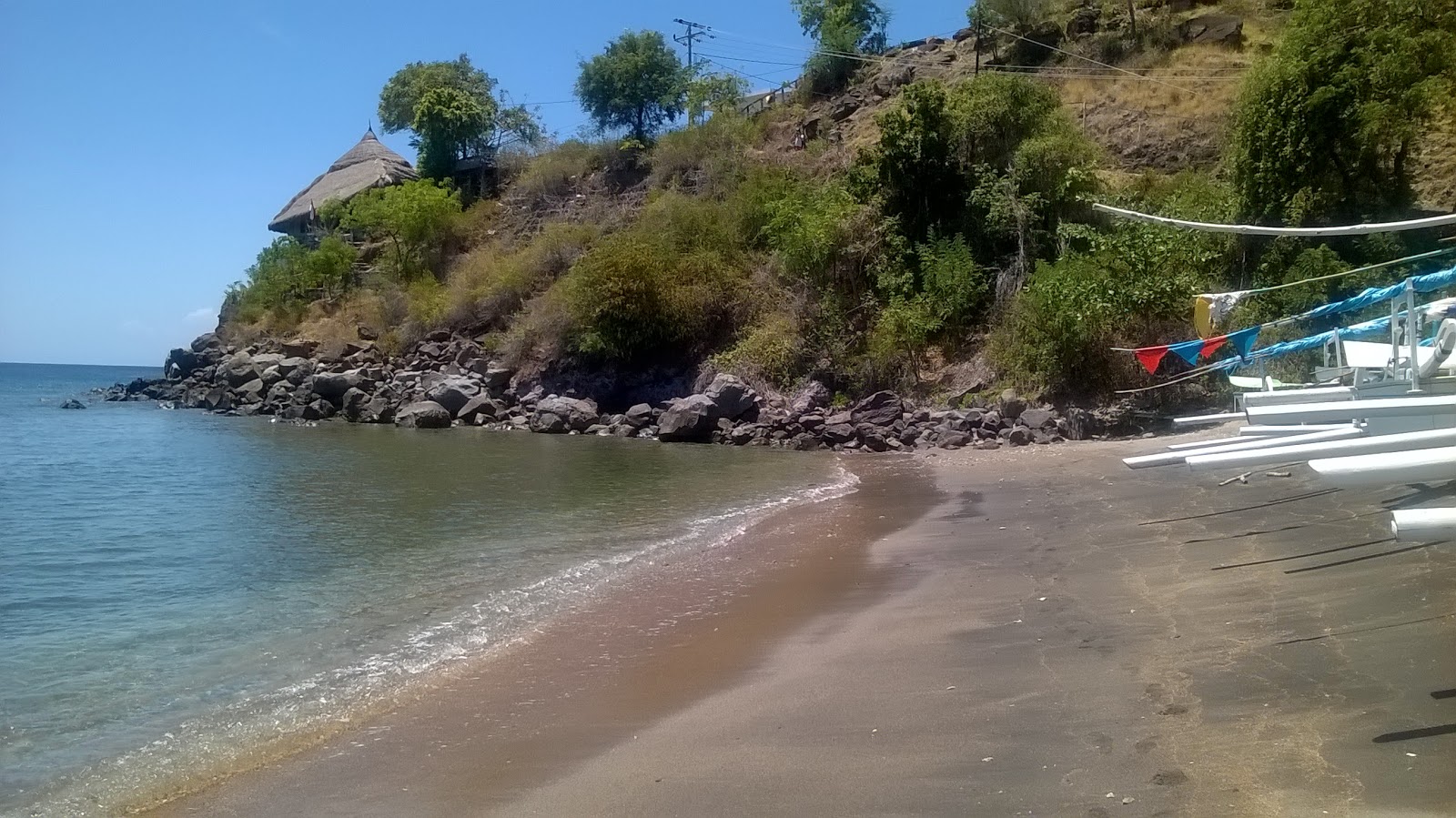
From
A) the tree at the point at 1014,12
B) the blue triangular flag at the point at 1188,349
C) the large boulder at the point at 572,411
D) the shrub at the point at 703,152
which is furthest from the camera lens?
the tree at the point at 1014,12

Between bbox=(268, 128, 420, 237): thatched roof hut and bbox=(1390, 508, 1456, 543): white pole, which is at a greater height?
bbox=(268, 128, 420, 237): thatched roof hut

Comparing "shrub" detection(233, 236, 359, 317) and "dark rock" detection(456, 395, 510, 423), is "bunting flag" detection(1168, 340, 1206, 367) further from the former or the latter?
"shrub" detection(233, 236, 359, 317)

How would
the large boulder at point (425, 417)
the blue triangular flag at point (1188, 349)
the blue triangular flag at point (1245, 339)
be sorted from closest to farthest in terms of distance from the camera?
the blue triangular flag at point (1245, 339)
the blue triangular flag at point (1188, 349)
the large boulder at point (425, 417)

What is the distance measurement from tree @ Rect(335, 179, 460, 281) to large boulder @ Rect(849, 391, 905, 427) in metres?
28.5

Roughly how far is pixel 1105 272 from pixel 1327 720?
752 inches

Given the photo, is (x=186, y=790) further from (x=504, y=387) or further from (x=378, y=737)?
(x=504, y=387)

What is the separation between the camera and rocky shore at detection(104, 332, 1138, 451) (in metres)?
23.5

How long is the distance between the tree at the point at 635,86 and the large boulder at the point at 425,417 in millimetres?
24022

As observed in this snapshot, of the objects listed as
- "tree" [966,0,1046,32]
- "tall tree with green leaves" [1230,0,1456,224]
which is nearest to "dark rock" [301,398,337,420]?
"tall tree with green leaves" [1230,0,1456,224]

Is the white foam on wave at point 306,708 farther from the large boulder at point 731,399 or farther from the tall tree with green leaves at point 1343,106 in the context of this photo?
the tall tree with green leaves at point 1343,106

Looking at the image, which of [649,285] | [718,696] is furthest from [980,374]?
[718,696]

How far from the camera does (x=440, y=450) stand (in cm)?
2578

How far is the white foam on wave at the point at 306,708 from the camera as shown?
20.3 ft

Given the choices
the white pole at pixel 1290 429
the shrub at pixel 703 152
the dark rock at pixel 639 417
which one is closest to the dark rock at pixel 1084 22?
the shrub at pixel 703 152
